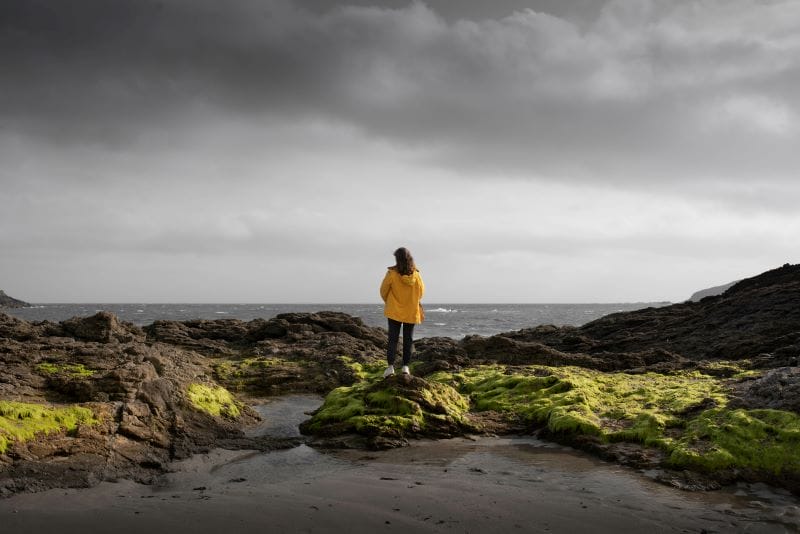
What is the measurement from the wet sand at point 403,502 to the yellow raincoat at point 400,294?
4462 millimetres

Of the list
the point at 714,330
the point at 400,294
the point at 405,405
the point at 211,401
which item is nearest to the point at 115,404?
the point at 211,401

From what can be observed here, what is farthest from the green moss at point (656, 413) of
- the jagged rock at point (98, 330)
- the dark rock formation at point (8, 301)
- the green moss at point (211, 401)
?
the dark rock formation at point (8, 301)

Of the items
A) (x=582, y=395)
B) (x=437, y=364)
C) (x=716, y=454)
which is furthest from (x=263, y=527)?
(x=437, y=364)

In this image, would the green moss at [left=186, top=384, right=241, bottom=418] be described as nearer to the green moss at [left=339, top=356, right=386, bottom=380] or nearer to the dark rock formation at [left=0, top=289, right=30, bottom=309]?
the green moss at [left=339, top=356, right=386, bottom=380]

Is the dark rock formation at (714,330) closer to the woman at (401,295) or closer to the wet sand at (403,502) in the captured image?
the woman at (401,295)

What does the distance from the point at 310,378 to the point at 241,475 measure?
833 centimetres

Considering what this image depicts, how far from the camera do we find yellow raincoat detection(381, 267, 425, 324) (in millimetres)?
10836

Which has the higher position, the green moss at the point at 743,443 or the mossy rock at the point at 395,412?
the green moss at the point at 743,443

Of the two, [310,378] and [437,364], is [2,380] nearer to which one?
[310,378]

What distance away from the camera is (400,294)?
10914 millimetres

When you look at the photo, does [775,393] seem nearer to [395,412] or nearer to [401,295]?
[395,412]

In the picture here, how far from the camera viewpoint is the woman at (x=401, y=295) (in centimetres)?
1077

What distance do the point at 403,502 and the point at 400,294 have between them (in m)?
6.15

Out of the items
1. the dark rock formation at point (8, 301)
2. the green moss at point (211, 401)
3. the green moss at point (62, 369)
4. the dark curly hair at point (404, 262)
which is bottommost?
the dark rock formation at point (8, 301)
